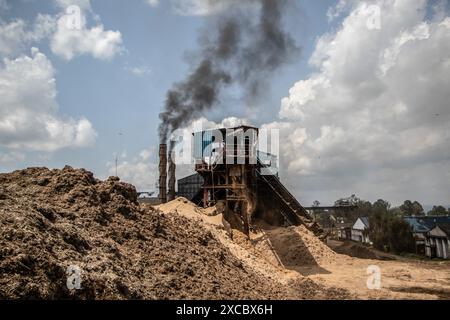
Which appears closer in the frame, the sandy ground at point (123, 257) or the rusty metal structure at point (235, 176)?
the sandy ground at point (123, 257)

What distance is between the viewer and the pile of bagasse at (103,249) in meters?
8.02

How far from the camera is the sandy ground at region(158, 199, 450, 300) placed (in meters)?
16.4

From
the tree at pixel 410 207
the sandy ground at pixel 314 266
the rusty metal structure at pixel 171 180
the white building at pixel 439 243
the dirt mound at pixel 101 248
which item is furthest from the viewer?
the tree at pixel 410 207

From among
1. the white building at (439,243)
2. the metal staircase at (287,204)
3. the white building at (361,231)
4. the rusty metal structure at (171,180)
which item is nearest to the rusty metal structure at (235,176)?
the metal staircase at (287,204)

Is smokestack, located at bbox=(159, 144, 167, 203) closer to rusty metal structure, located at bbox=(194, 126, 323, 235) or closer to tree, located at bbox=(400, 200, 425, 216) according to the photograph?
rusty metal structure, located at bbox=(194, 126, 323, 235)

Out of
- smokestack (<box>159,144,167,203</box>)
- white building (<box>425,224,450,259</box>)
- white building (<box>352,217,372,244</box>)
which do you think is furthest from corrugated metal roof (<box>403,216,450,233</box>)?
smokestack (<box>159,144,167,203</box>)

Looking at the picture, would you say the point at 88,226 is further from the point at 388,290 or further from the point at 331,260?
the point at 331,260

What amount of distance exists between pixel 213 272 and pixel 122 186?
516 cm

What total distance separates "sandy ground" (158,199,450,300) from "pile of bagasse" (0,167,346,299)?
1.79 metres

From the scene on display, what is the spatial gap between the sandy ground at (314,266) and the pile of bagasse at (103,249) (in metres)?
1.79

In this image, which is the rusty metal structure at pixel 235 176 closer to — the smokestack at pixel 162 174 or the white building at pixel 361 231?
the smokestack at pixel 162 174

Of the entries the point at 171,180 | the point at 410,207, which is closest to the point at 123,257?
the point at 171,180

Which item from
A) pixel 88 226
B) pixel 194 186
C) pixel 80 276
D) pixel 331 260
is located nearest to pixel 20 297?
pixel 80 276
